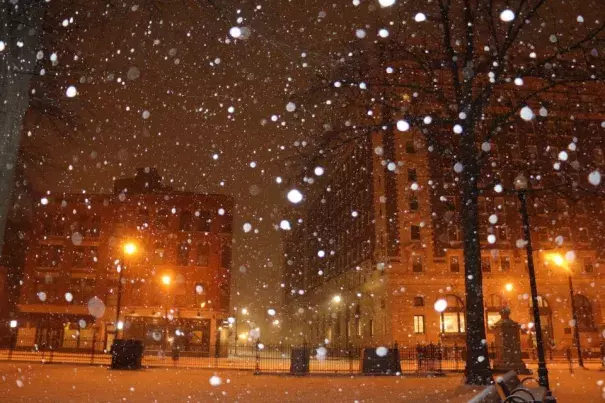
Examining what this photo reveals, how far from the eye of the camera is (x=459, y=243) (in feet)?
151

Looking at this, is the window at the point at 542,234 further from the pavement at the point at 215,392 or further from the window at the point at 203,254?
the pavement at the point at 215,392

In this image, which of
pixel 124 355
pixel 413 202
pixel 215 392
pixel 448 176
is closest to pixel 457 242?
pixel 413 202

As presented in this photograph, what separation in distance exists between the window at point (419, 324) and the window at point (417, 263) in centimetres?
398

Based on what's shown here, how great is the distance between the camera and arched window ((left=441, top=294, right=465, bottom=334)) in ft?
143

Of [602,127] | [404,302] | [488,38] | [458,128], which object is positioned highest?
[602,127]

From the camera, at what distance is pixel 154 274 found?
49125mm

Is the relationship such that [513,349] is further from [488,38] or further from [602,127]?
[602,127]

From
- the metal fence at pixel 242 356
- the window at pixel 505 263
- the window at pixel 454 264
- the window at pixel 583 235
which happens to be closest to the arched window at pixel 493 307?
the window at pixel 505 263

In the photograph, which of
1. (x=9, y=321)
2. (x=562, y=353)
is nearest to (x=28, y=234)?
(x=9, y=321)

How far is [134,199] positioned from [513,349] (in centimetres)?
4028

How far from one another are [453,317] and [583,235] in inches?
619

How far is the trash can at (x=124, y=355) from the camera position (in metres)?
21.3

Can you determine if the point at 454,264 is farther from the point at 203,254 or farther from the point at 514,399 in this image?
the point at 514,399

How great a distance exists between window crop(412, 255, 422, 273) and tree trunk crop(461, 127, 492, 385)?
3100 cm
